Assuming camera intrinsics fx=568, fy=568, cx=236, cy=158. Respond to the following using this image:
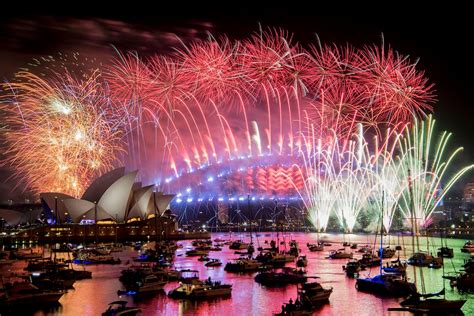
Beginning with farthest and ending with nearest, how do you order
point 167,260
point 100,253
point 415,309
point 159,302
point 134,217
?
point 134,217 → point 100,253 → point 167,260 → point 159,302 → point 415,309

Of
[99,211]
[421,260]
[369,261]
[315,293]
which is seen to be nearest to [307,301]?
[315,293]

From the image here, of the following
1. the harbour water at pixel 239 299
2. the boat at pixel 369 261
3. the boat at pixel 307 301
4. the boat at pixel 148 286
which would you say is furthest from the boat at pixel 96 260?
the boat at pixel 307 301

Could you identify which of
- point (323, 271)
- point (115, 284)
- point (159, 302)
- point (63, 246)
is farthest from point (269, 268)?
point (63, 246)

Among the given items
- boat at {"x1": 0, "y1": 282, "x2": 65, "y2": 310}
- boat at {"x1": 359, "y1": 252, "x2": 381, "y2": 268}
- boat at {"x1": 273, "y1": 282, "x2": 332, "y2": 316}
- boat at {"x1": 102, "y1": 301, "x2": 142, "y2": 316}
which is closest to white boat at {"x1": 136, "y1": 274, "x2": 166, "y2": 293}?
boat at {"x1": 0, "y1": 282, "x2": 65, "y2": 310}

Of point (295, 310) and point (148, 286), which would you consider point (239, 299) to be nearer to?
point (148, 286)

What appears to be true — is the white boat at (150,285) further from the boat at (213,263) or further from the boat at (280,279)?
the boat at (213,263)

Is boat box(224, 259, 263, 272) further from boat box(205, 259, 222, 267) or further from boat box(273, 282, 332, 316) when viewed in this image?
boat box(273, 282, 332, 316)

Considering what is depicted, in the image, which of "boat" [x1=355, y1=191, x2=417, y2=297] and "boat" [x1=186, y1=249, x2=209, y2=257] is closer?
"boat" [x1=355, y1=191, x2=417, y2=297]

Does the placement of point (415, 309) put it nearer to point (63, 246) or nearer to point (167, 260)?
point (167, 260)
